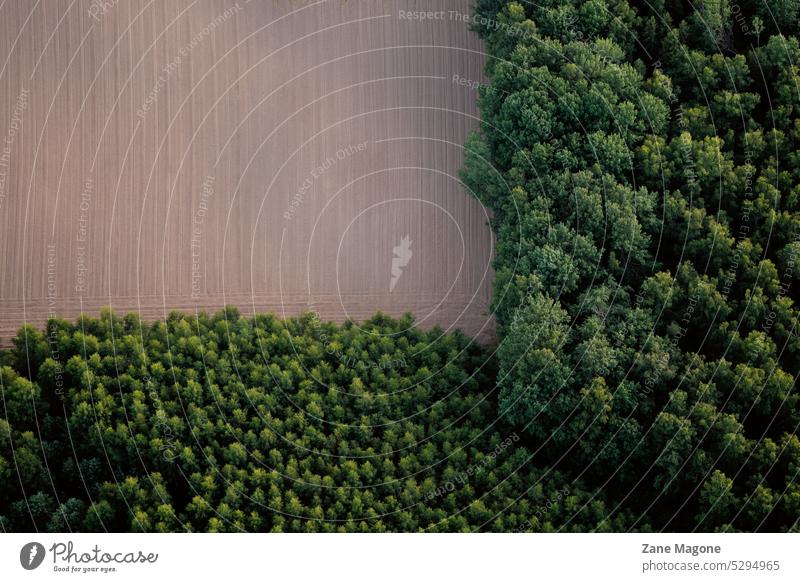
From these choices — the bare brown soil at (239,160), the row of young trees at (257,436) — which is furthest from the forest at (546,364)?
the bare brown soil at (239,160)

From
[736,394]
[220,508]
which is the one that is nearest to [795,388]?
[736,394]

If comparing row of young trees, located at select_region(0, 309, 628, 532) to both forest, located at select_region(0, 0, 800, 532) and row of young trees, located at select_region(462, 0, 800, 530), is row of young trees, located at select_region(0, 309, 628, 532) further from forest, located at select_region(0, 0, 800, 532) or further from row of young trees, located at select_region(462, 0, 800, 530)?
row of young trees, located at select_region(462, 0, 800, 530)

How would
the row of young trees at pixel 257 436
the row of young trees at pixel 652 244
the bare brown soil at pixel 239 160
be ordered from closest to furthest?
the row of young trees at pixel 257 436
the row of young trees at pixel 652 244
the bare brown soil at pixel 239 160

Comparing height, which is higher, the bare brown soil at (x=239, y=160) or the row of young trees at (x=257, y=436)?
the bare brown soil at (x=239, y=160)

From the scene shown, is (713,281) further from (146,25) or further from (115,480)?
(146,25)

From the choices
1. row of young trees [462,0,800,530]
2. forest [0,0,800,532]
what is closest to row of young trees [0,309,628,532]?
forest [0,0,800,532]

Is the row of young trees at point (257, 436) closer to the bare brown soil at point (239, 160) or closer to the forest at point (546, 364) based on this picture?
the forest at point (546, 364)

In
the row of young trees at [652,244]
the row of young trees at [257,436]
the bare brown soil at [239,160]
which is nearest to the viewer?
the row of young trees at [257,436]

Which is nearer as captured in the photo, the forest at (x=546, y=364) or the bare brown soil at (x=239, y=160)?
the forest at (x=546, y=364)
